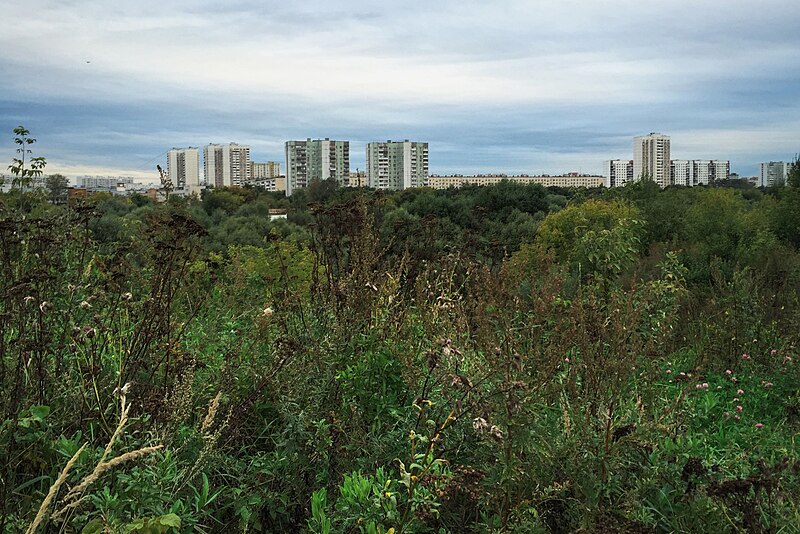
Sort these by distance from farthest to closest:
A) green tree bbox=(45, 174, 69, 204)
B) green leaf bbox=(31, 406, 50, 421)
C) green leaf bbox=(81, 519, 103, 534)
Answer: green tree bbox=(45, 174, 69, 204) → green leaf bbox=(31, 406, 50, 421) → green leaf bbox=(81, 519, 103, 534)

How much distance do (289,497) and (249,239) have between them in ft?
63.1

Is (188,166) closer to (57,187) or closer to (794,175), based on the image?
(57,187)

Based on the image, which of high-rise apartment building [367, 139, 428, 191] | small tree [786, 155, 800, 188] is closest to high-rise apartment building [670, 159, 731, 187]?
high-rise apartment building [367, 139, 428, 191]

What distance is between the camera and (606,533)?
221 centimetres

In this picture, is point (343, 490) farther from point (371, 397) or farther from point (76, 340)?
point (76, 340)

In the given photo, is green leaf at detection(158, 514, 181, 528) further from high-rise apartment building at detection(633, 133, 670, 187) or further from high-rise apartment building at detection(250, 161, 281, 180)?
high-rise apartment building at detection(250, 161, 281, 180)

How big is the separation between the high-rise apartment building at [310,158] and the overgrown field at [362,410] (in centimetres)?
4899

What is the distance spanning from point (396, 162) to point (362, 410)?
187ft

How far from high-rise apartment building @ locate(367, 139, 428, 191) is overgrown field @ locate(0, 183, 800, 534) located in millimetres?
53437

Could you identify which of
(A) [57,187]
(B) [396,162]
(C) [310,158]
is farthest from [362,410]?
(B) [396,162]

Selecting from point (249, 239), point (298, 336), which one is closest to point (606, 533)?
point (298, 336)

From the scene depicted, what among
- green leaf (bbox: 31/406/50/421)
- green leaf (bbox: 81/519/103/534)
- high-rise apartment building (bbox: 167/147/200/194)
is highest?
high-rise apartment building (bbox: 167/147/200/194)

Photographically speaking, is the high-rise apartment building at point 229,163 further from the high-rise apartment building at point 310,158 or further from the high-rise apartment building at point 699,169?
the high-rise apartment building at point 699,169

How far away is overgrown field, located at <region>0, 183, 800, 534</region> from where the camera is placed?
254 centimetres
